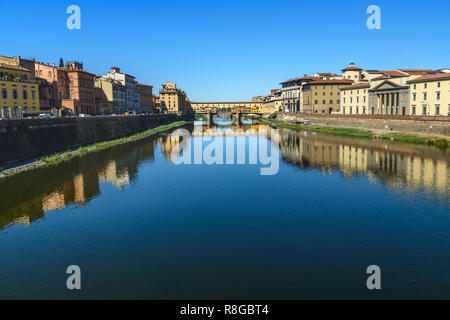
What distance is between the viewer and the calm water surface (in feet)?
43.2

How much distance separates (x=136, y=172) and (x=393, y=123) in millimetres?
49961

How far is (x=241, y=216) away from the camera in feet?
70.4

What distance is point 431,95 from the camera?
61.5 metres

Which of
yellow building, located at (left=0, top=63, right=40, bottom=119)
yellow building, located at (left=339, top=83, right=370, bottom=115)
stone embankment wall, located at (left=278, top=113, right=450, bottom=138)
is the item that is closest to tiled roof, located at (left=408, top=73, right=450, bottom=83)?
stone embankment wall, located at (left=278, top=113, right=450, bottom=138)

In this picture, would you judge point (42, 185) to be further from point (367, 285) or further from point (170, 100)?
point (170, 100)

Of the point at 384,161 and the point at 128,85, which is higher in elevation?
the point at 128,85

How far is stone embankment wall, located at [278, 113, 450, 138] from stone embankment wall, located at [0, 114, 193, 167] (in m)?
51.3

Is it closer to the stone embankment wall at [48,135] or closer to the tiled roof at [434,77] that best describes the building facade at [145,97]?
the stone embankment wall at [48,135]

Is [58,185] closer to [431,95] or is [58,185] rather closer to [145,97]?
[431,95]

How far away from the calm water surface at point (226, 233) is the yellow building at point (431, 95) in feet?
101

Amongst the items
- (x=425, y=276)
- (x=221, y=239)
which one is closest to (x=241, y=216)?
(x=221, y=239)

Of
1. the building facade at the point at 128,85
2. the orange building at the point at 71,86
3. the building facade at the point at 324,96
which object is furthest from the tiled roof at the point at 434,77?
the building facade at the point at 128,85

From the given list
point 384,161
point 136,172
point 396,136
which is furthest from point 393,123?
point 136,172
